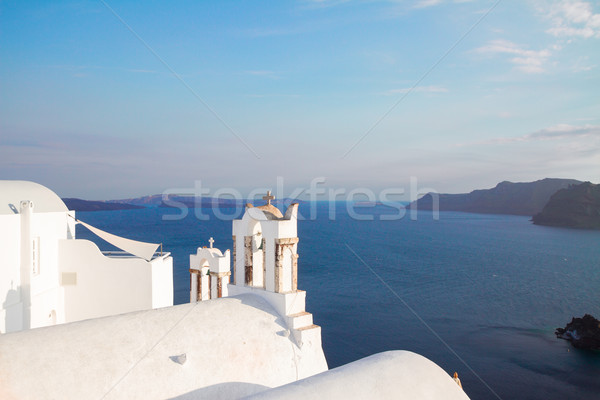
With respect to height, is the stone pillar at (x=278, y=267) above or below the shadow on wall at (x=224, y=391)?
above

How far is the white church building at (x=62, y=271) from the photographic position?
38.5 feet

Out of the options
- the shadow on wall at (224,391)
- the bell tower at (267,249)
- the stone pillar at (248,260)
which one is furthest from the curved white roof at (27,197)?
the shadow on wall at (224,391)

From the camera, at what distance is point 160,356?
270 inches

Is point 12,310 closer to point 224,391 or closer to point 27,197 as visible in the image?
point 27,197

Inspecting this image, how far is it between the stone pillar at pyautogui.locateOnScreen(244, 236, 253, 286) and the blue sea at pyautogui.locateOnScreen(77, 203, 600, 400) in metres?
29.0

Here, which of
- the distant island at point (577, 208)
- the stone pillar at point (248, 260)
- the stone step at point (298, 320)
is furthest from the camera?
the distant island at point (577, 208)

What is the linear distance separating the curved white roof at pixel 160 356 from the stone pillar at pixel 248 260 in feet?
4.07

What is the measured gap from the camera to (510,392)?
32.9 m

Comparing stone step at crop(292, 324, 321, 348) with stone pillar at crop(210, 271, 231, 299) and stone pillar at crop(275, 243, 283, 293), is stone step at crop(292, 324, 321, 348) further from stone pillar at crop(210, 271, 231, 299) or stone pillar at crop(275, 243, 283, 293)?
stone pillar at crop(210, 271, 231, 299)

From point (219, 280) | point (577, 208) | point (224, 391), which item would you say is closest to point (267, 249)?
point (219, 280)

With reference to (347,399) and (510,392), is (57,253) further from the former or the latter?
(510,392)

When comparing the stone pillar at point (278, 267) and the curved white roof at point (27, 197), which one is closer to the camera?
the stone pillar at point (278, 267)

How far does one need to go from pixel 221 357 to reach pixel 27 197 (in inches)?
372

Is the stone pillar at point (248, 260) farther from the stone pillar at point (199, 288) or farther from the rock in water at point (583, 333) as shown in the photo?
the rock in water at point (583, 333)
